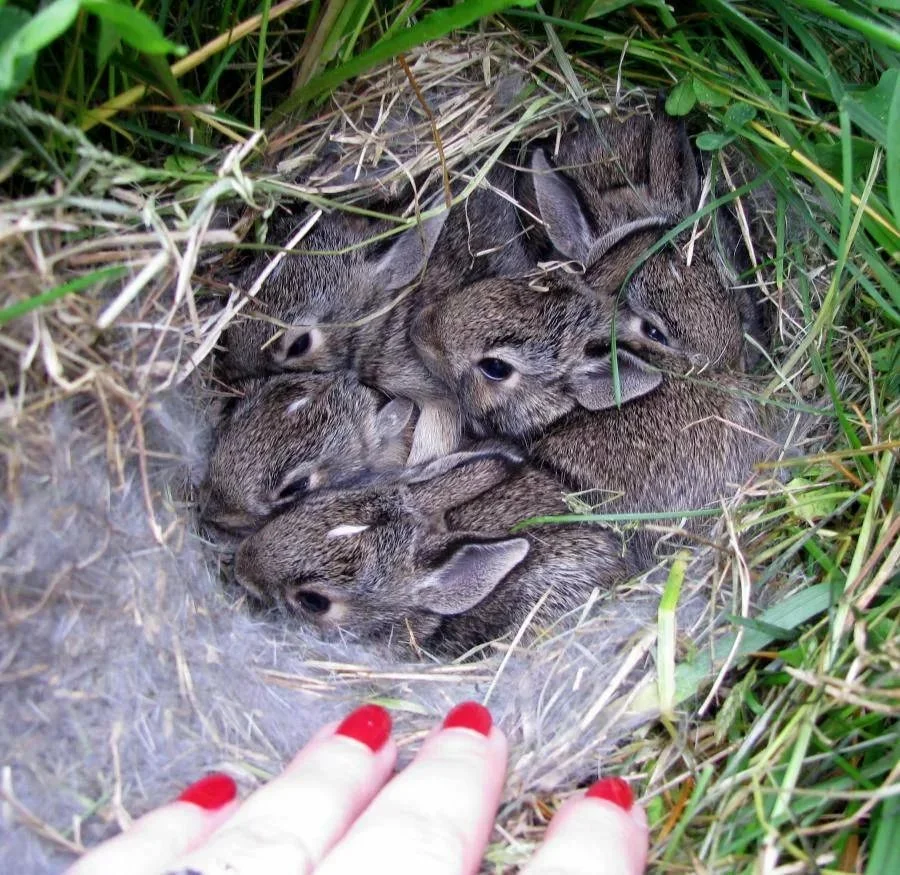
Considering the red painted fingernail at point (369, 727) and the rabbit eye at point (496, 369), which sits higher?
the rabbit eye at point (496, 369)

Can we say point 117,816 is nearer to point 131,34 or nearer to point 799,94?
point 131,34

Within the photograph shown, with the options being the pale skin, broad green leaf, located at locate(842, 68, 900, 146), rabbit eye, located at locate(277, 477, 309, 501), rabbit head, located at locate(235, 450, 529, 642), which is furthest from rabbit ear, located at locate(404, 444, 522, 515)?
broad green leaf, located at locate(842, 68, 900, 146)

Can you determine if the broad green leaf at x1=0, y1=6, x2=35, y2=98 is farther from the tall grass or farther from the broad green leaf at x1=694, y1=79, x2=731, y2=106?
the broad green leaf at x1=694, y1=79, x2=731, y2=106

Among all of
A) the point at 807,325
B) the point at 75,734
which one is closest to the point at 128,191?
the point at 75,734

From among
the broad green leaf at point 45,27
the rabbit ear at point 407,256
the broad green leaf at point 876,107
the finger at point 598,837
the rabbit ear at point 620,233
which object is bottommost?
the finger at point 598,837

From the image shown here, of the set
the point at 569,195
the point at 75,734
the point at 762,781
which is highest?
the point at 569,195

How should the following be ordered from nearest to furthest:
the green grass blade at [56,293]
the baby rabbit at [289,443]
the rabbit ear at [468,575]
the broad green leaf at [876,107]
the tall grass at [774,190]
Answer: the green grass blade at [56,293]
the tall grass at [774,190]
the broad green leaf at [876,107]
the rabbit ear at [468,575]
the baby rabbit at [289,443]

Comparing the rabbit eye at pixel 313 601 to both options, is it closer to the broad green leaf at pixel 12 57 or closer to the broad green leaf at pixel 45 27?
the broad green leaf at pixel 12 57

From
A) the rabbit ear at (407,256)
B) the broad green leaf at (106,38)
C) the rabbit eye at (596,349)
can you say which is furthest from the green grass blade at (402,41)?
the rabbit eye at (596,349)
